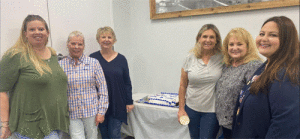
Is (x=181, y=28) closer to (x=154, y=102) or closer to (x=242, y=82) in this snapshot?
(x=154, y=102)

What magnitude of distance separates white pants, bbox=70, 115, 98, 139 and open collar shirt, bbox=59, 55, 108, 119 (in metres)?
0.04

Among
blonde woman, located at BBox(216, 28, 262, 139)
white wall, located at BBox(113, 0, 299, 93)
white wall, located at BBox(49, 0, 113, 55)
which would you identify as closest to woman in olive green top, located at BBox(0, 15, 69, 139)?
white wall, located at BBox(49, 0, 113, 55)

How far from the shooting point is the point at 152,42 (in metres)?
2.35

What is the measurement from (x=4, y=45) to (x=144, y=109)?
128 cm

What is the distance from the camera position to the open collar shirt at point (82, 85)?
134 centimetres

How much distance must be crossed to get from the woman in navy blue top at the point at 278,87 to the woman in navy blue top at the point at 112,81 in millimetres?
1085

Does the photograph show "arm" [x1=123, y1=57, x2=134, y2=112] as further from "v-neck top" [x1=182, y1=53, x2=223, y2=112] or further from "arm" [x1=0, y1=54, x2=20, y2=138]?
"arm" [x1=0, y1=54, x2=20, y2=138]

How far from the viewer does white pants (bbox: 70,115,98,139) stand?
4.53 feet

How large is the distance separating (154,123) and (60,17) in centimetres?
132

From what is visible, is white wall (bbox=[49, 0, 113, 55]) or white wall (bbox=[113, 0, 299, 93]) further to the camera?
white wall (bbox=[113, 0, 299, 93])

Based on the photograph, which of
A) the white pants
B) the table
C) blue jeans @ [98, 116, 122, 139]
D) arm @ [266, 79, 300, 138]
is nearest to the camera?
arm @ [266, 79, 300, 138]

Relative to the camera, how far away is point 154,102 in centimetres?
200

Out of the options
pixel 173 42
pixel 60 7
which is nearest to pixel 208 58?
pixel 173 42

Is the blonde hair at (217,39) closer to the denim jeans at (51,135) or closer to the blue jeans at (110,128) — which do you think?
the blue jeans at (110,128)
